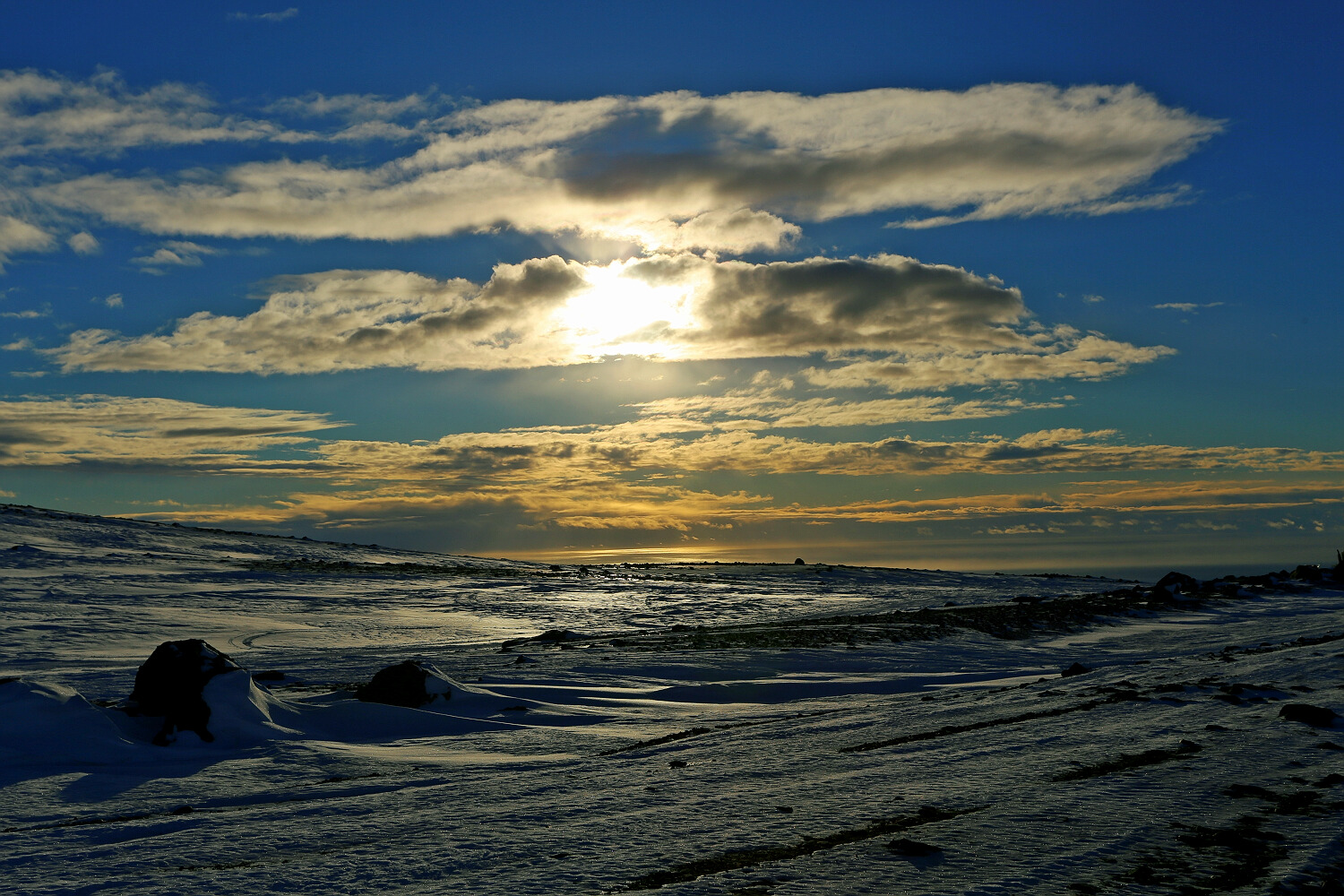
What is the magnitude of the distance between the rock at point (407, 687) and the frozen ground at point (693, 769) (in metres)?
0.22

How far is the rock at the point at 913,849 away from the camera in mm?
5007

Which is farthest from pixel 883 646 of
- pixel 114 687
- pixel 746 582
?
pixel 746 582

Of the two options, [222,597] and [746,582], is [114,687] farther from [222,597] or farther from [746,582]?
[746,582]

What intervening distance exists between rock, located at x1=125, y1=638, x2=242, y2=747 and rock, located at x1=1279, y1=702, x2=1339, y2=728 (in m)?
10.6

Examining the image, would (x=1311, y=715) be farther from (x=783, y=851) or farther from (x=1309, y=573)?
(x=1309, y=573)

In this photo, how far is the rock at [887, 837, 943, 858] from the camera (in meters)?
5.01

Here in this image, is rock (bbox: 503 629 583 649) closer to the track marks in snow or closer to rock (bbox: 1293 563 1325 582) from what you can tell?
the track marks in snow

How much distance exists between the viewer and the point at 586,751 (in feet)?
29.5

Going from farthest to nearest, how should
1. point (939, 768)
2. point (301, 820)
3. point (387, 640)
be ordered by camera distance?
point (387, 640)
point (939, 768)
point (301, 820)

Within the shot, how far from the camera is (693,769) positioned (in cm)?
768

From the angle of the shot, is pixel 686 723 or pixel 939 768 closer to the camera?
pixel 939 768

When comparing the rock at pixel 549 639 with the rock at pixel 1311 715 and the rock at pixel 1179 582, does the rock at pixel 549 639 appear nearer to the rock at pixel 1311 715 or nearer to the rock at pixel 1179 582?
the rock at pixel 1311 715

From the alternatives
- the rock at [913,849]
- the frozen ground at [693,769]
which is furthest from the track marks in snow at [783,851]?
the rock at [913,849]

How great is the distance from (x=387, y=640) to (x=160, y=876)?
619 inches
